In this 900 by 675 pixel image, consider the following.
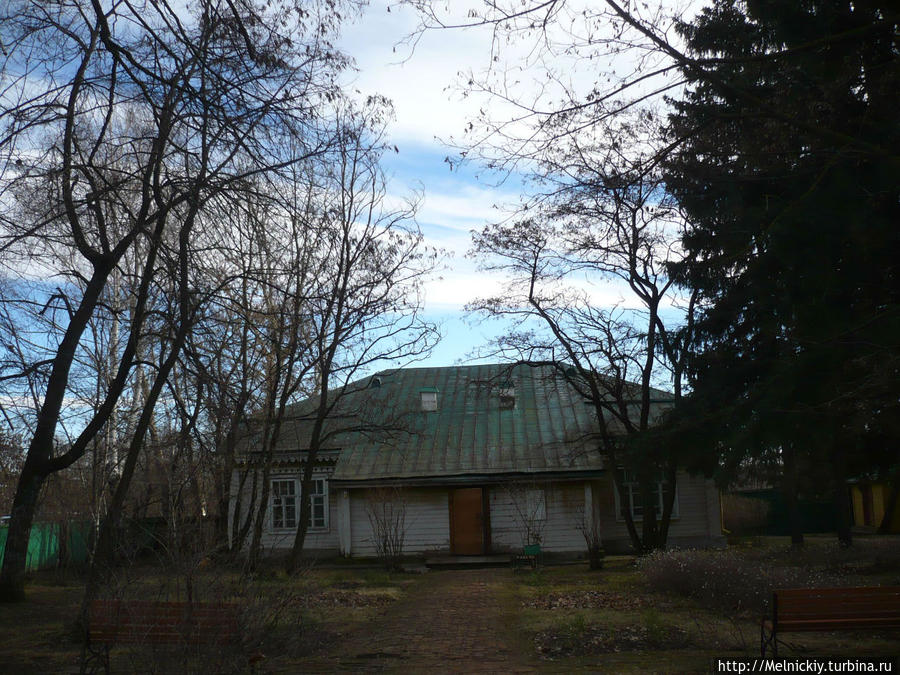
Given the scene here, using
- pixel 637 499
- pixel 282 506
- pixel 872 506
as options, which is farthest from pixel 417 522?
pixel 872 506

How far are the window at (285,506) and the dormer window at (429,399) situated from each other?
5.41 meters

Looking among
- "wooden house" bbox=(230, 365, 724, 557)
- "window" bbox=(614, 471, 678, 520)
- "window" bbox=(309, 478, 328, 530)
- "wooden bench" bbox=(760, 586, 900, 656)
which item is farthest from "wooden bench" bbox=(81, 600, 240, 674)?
"window" bbox=(614, 471, 678, 520)

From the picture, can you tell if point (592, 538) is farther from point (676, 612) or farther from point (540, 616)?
point (540, 616)

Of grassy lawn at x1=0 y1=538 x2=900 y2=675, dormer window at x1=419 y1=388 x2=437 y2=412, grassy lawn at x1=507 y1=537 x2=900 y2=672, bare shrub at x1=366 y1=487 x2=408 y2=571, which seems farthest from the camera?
dormer window at x1=419 y1=388 x2=437 y2=412

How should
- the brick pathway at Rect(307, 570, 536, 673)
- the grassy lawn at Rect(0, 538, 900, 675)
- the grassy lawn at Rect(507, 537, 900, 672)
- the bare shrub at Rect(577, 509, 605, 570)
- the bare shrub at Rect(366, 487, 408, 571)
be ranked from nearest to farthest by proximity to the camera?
the grassy lawn at Rect(0, 538, 900, 675)
the brick pathway at Rect(307, 570, 536, 673)
the grassy lawn at Rect(507, 537, 900, 672)
the bare shrub at Rect(577, 509, 605, 570)
the bare shrub at Rect(366, 487, 408, 571)

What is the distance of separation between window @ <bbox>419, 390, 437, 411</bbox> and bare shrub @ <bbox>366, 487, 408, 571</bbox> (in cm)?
455

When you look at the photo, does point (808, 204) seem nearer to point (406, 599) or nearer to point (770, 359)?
point (770, 359)

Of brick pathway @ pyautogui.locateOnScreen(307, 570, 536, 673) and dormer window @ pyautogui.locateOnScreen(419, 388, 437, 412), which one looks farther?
dormer window @ pyautogui.locateOnScreen(419, 388, 437, 412)

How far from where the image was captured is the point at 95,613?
7891 mm

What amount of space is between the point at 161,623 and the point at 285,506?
19270 mm

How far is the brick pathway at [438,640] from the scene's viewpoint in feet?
29.5

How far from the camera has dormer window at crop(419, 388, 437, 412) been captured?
95.0 feet

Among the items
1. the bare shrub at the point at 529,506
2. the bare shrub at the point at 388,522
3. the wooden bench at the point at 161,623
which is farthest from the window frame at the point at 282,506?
the wooden bench at the point at 161,623

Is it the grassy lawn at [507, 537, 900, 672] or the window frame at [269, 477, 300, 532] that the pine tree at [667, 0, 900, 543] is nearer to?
the grassy lawn at [507, 537, 900, 672]
